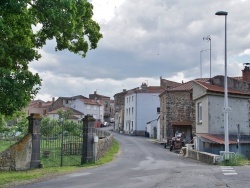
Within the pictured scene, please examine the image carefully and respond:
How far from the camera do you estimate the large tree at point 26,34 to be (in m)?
11.9

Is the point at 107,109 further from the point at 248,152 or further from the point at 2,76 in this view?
the point at 2,76

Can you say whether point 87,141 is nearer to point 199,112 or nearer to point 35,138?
point 35,138

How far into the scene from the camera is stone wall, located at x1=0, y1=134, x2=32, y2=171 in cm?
1798

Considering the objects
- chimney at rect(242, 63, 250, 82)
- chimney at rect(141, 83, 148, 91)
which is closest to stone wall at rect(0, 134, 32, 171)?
chimney at rect(242, 63, 250, 82)

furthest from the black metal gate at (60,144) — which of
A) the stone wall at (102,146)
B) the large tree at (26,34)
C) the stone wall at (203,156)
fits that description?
the stone wall at (203,156)

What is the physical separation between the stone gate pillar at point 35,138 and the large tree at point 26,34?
4.00 m

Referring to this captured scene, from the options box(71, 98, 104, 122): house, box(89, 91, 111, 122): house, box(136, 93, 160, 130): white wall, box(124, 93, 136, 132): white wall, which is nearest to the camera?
box(136, 93, 160, 130): white wall

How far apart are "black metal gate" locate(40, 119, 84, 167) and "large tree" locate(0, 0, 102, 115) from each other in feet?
17.0

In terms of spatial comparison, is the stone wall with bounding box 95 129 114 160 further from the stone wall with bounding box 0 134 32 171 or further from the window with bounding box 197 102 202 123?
the window with bounding box 197 102 202 123

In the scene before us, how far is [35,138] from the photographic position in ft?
62.2

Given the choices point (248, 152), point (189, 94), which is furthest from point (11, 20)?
point (189, 94)

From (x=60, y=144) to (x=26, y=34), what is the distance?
29.2 feet

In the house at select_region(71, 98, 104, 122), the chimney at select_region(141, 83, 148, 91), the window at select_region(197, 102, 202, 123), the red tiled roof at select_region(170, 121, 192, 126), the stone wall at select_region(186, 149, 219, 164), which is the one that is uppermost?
the chimney at select_region(141, 83, 148, 91)

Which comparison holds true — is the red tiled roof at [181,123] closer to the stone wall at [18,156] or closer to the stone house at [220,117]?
the stone house at [220,117]
